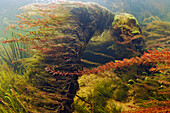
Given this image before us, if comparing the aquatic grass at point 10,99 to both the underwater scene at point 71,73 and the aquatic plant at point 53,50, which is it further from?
the aquatic plant at point 53,50

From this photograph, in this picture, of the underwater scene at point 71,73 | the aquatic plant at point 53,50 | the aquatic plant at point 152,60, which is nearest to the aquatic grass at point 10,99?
the underwater scene at point 71,73

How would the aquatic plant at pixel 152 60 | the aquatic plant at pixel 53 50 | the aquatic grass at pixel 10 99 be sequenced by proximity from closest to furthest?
the aquatic plant at pixel 152 60 < the aquatic grass at pixel 10 99 < the aquatic plant at pixel 53 50

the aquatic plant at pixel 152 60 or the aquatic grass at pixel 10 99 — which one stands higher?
the aquatic plant at pixel 152 60

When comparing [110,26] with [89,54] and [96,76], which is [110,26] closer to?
[89,54]

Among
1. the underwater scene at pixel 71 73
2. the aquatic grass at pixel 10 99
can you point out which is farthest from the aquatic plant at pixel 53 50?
the aquatic grass at pixel 10 99

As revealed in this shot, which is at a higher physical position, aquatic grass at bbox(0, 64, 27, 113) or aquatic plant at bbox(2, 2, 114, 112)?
aquatic plant at bbox(2, 2, 114, 112)

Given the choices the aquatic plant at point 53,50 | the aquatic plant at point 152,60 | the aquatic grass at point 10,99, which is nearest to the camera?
the aquatic plant at point 152,60

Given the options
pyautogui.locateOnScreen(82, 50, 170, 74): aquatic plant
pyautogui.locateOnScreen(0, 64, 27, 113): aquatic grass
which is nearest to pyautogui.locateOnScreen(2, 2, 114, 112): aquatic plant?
pyautogui.locateOnScreen(0, 64, 27, 113): aquatic grass

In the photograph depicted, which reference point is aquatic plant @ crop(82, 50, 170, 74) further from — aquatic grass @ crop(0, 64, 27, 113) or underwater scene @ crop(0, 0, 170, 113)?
Result: aquatic grass @ crop(0, 64, 27, 113)

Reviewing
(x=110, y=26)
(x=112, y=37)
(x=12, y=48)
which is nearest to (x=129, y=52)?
(x=112, y=37)

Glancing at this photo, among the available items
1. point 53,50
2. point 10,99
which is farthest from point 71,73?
point 10,99

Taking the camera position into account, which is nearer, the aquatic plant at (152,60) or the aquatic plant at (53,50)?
the aquatic plant at (152,60)
